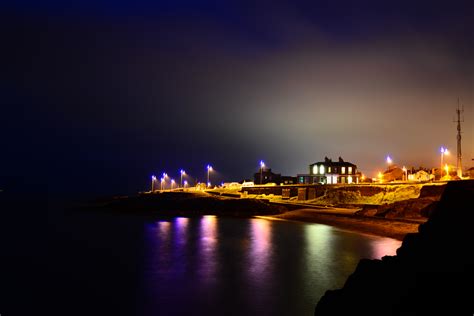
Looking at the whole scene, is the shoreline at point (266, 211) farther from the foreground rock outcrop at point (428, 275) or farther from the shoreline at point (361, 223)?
the foreground rock outcrop at point (428, 275)

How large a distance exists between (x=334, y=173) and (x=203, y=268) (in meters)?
89.1

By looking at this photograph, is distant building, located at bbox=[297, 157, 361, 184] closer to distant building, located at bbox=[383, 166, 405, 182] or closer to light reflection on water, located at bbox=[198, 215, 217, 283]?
distant building, located at bbox=[383, 166, 405, 182]

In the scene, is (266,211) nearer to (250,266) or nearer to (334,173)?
(250,266)

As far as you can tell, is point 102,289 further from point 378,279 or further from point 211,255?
point 378,279

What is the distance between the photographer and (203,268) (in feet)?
89.8

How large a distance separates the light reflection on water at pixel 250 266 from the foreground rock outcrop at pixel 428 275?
6830mm

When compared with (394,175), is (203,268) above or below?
below

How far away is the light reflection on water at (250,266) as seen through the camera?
18.5 m

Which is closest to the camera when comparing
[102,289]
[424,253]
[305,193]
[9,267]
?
[424,253]

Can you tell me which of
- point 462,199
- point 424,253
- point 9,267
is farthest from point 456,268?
point 9,267

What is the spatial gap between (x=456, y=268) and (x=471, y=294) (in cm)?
70

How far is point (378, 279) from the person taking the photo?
1023 centimetres

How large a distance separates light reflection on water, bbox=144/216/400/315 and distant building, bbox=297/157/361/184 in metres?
64.3

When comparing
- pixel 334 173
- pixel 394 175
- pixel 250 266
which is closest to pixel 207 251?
pixel 250 266
